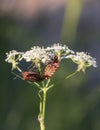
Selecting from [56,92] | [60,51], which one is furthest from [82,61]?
[56,92]

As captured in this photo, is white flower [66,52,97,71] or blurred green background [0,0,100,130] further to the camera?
blurred green background [0,0,100,130]

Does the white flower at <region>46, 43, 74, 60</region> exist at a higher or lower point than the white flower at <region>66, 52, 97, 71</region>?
higher

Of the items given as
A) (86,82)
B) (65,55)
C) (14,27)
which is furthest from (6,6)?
(65,55)

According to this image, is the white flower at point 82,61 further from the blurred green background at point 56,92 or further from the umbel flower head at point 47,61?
the blurred green background at point 56,92

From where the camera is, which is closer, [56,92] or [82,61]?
[82,61]

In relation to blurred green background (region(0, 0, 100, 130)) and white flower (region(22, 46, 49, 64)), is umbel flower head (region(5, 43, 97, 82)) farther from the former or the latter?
blurred green background (region(0, 0, 100, 130))

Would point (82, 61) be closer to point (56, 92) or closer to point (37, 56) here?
point (37, 56)

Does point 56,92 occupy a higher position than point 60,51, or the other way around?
point 56,92

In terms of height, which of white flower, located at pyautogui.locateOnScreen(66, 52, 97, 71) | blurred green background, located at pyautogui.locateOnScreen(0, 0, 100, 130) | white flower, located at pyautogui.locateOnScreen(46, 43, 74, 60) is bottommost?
white flower, located at pyautogui.locateOnScreen(66, 52, 97, 71)

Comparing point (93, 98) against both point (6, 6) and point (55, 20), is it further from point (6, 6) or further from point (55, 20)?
point (55, 20)

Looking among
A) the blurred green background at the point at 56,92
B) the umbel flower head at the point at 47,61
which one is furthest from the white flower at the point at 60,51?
Result: the blurred green background at the point at 56,92

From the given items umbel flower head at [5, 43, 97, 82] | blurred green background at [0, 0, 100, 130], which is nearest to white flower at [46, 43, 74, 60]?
umbel flower head at [5, 43, 97, 82]
